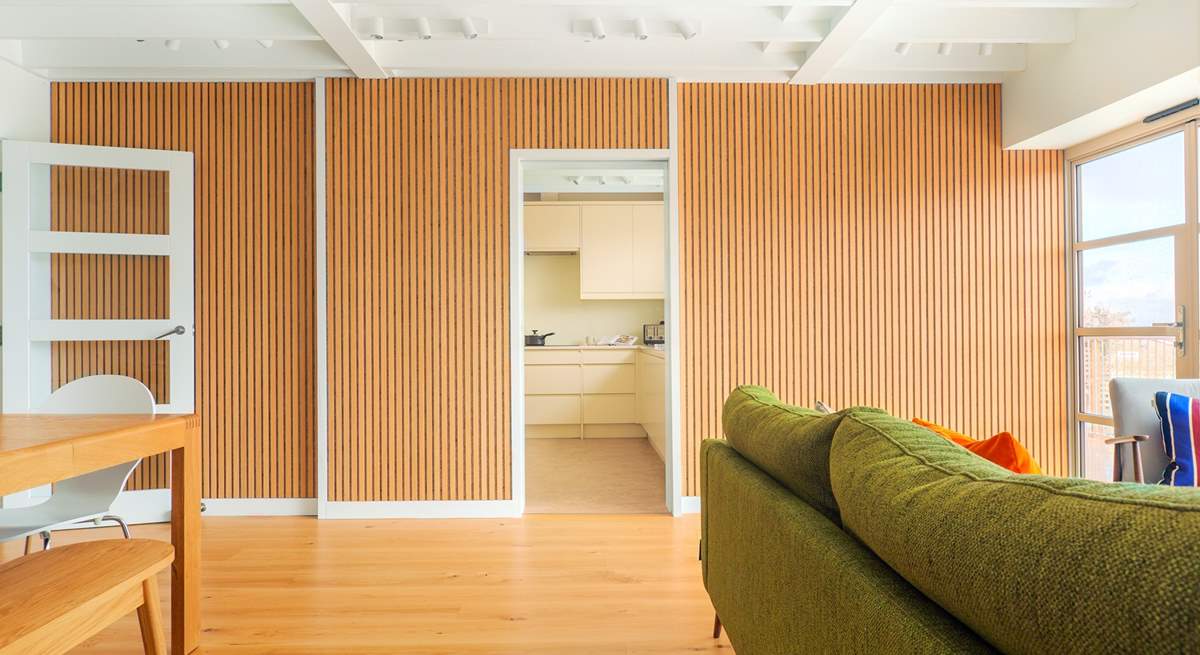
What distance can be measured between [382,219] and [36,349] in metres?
1.99

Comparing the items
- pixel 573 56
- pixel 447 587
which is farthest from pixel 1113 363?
pixel 447 587

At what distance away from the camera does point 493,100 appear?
12.7ft

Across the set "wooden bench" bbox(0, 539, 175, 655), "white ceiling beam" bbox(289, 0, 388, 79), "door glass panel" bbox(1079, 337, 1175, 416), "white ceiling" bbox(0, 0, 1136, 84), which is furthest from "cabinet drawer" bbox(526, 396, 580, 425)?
"wooden bench" bbox(0, 539, 175, 655)

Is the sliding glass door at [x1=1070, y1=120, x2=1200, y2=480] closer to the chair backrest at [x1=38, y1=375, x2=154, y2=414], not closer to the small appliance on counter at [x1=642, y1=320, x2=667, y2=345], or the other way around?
the small appliance on counter at [x1=642, y1=320, x2=667, y2=345]

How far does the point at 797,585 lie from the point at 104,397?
2.80m

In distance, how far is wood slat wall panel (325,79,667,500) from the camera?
12.5ft

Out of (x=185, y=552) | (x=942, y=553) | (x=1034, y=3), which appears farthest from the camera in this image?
(x=1034, y=3)

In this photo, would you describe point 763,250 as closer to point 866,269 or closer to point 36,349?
point 866,269

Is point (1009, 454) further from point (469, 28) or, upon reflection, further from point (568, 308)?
point (568, 308)

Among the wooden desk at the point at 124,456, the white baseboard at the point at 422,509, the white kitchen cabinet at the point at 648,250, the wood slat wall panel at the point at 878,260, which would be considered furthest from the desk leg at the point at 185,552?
the white kitchen cabinet at the point at 648,250

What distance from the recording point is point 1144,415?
8.02 ft

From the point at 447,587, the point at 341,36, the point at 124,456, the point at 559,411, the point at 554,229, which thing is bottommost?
the point at 447,587

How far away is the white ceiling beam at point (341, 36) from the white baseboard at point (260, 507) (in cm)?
249

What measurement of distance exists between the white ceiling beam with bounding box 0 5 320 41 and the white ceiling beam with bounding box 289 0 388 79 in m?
0.15
